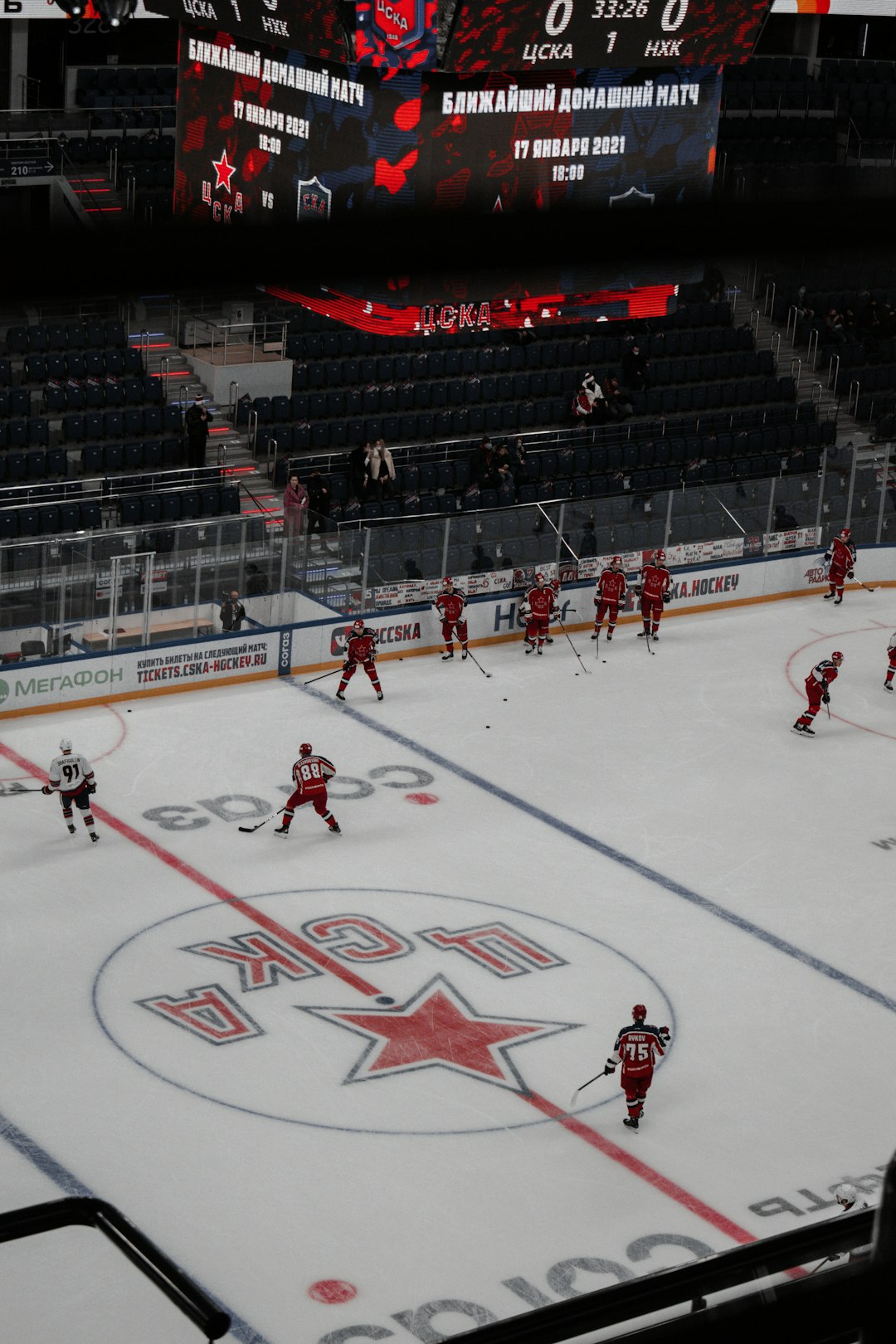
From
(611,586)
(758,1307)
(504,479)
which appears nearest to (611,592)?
(611,586)

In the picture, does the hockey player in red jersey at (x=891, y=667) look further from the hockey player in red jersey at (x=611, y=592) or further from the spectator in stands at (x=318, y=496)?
the spectator in stands at (x=318, y=496)

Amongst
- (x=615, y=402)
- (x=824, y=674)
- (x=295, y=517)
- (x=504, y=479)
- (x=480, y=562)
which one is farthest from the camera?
(x=615, y=402)

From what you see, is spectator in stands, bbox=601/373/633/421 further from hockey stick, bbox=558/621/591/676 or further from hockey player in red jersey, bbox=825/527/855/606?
hockey stick, bbox=558/621/591/676

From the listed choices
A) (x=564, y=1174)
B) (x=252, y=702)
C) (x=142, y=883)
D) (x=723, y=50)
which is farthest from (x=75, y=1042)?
(x=723, y=50)

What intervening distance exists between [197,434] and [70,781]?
8.24 metres

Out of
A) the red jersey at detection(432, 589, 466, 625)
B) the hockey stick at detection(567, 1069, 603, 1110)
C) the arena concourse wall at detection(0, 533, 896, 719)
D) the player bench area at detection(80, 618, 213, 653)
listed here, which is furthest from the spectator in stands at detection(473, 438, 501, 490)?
the hockey stick at detection(567, 1069, 603, 1110)

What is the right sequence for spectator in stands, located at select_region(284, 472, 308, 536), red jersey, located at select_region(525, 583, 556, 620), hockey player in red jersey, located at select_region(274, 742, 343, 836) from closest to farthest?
hockey player in red jersey, located at select_region(274, 742, 343, 836) → spectator in stands, located at select_region(284, 472, 308, 536) → red jersey, located at select_region(525, 583, 556, 620)

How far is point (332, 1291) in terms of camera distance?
35.5ft

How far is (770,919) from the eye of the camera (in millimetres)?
16359

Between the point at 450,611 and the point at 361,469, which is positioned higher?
the point at 361,469

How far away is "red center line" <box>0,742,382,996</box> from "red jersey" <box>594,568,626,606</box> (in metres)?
7.99

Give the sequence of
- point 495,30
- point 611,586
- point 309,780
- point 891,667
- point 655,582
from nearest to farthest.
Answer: point 495,30
point 309,780
point 891,667
point 611,586
point 655,582

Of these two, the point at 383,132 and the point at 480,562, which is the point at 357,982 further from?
the point at 480,562

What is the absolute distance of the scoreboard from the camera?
1226 cm
